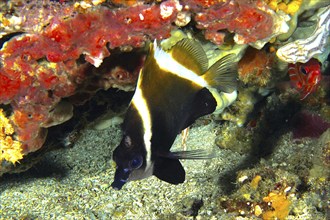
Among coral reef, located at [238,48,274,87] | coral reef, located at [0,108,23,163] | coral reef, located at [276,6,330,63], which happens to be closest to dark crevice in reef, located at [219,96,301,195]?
coral reef, located at [238,48,274,87]

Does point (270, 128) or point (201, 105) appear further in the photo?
point (270, 128)

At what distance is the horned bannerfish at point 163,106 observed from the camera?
184 cm

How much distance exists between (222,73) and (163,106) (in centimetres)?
45

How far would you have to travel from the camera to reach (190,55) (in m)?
1.98

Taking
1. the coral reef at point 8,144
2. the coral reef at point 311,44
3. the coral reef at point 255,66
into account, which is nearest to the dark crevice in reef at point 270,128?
the coral reef at point 255,66

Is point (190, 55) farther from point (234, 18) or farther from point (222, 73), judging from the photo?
point (234, 18)

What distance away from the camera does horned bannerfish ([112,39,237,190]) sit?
1.84m

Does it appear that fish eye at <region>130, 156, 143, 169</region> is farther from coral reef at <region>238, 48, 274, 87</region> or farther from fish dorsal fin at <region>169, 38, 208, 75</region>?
coral reef at <region>238, 48, 274, 87</region>

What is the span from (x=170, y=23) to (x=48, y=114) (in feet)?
4.06

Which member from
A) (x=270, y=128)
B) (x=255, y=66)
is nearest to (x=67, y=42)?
(x=255, y=66)

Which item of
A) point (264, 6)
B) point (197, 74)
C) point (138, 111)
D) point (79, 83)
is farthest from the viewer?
point (79, 83)

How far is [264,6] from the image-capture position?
7.96 feet

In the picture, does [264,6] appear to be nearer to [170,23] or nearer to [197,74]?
[170,23]

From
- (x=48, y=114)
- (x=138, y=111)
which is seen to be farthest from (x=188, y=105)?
(x=48, y=114)
